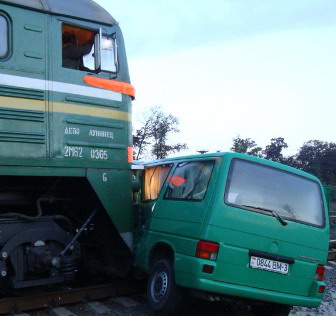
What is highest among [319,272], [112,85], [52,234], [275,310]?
[112,85]

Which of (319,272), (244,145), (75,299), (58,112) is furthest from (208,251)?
(244,145)

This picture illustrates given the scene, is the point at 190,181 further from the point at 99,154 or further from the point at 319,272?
the point at 319,272

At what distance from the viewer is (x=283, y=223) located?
16.9ft

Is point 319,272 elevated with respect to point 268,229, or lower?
lower

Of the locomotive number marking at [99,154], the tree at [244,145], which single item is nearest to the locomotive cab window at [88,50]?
the locomotive number marking at [99,154]

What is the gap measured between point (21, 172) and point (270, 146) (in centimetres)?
4172

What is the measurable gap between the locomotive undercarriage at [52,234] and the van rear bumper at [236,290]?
1.64m

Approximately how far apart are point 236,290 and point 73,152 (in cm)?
259

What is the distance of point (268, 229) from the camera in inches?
199

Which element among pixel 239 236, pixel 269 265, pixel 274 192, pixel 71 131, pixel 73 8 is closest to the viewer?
pixel 239 236

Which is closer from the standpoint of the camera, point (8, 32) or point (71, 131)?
point (8, 32)

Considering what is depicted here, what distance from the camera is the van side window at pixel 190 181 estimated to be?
5262 millimetres

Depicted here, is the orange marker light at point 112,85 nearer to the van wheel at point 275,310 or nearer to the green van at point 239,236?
the green van at point 239,236

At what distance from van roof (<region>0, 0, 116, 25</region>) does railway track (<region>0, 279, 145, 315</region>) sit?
3.54 meters
